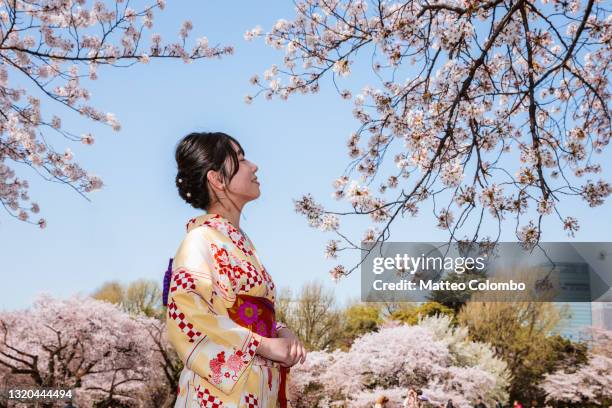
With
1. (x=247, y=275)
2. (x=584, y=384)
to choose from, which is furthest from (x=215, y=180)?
(x=584, y=384)

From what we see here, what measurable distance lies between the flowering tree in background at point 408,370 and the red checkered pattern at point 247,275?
18.5 metres

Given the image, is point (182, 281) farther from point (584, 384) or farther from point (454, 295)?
point (454, 295)

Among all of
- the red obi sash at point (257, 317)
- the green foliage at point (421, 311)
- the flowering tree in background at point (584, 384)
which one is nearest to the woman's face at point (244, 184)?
the red obi sash at point (257, 317)

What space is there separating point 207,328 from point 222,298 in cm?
14

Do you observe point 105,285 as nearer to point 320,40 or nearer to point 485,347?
point 485,347

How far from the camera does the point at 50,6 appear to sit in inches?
215

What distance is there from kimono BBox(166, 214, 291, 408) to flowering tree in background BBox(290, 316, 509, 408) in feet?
60.8

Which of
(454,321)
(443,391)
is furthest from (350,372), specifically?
(454,321)

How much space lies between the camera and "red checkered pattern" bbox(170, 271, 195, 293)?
7.12 ft

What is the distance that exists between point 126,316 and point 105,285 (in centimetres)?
1164

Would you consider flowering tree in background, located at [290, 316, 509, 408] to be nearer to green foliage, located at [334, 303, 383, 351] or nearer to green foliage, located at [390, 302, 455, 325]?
green foliage, located at [334, 303, 383, 351]

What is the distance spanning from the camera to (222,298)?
87.7 inches

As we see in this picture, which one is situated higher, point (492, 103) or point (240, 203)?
point (492, 103)

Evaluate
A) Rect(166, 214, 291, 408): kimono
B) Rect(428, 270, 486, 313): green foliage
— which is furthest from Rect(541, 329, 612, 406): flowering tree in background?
Rect(166, 214, 291, 408): kimono
